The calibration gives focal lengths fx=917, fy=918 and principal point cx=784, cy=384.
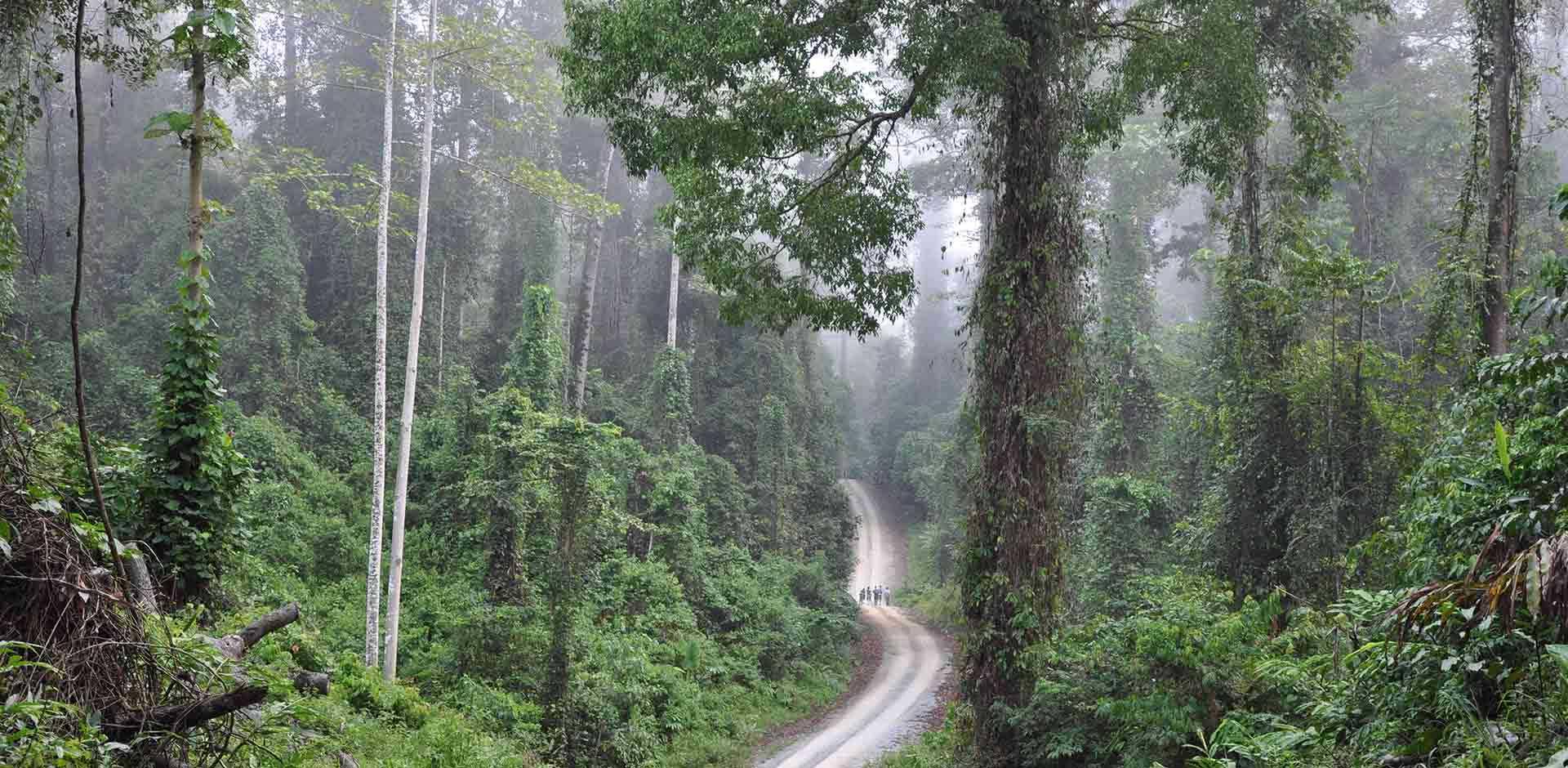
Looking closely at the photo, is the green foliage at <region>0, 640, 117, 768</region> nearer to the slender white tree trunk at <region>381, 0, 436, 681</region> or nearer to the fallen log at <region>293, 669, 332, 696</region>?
the fallen log at <region>293, 669, 332, 696</region>

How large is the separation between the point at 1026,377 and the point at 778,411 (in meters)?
16.9

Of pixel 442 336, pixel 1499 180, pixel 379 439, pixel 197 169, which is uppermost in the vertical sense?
pixel 1499 180

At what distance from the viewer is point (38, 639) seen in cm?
344

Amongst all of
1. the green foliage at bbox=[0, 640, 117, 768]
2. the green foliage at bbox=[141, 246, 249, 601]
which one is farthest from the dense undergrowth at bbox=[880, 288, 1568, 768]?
the green foliage at bbox=[141, 246, 249, 601]

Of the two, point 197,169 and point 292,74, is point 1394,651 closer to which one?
point 197,169

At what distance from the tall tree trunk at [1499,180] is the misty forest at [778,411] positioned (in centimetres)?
4

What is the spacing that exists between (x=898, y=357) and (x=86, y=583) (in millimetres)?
44121

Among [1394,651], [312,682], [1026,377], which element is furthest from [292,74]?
[1394,651]

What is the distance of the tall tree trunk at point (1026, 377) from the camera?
7.92m

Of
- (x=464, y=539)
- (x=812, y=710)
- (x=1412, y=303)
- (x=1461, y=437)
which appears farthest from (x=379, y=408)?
(x=1412, y=303)

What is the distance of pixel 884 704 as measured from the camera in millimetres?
17641

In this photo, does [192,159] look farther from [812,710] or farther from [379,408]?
[812,710]

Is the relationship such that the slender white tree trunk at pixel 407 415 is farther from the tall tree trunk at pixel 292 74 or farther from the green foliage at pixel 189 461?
the tall tree trunk at pixel 292 74

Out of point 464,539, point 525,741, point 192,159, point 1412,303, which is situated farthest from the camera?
point 1412,303
